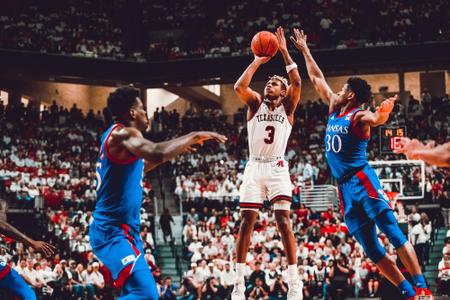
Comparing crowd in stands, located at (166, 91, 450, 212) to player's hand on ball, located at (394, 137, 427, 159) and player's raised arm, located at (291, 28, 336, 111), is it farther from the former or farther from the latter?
player's hand on ball, located at (394, 137, 427, 159)

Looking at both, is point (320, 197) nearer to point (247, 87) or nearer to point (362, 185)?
point (247, 87)

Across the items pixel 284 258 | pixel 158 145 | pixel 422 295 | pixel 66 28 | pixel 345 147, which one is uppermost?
pixel 66 28

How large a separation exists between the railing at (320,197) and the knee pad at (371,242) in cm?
1516

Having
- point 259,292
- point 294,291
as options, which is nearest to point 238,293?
point 294,291

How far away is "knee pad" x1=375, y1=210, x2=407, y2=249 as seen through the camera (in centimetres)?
738

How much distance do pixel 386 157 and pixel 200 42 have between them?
13629 millimetres

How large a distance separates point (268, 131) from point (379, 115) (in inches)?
74.2

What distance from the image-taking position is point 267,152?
9.05 metres

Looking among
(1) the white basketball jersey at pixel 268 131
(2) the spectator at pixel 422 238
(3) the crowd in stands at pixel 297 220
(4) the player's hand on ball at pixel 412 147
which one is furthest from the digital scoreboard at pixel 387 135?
(4) the player's hand on ball at pixel 412 147

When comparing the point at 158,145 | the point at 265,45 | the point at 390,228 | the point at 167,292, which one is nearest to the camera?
the point at 158,145

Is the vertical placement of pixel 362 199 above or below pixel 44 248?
above

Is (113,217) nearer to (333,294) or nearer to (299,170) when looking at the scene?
(333,294)

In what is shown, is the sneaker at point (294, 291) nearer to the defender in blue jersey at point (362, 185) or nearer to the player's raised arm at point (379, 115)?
the defender in blue jersey at point (362, 185)

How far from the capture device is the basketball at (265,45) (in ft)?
30.0
